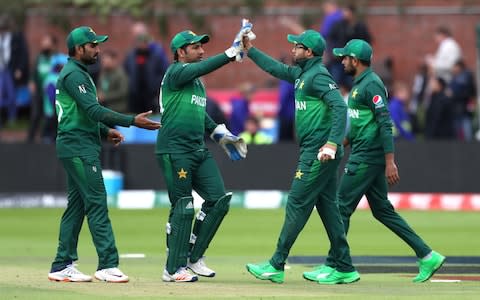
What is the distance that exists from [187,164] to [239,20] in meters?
21.6

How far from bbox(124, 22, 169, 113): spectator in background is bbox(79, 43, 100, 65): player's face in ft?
39.0

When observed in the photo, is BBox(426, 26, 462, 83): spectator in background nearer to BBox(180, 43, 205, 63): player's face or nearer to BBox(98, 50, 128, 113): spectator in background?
BBox(98, 50, 128, 113): spectator in background

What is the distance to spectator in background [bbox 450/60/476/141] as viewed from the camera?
26.6 metres

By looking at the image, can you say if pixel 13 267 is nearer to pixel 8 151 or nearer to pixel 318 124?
pixel 318 124

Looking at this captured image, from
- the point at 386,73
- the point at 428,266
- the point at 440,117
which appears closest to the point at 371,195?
the point at 428,266

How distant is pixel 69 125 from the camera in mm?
12922

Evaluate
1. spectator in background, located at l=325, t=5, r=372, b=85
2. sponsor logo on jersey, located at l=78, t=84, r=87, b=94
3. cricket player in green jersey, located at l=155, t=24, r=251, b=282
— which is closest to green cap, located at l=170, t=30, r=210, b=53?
cricket player in green jersey, located at l=155, t=24, r=251, b=282

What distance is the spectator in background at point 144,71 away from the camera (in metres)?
25.0

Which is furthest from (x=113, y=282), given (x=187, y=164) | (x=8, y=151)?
(x=8, y=151)

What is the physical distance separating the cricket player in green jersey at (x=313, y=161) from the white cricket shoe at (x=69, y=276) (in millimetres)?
1573

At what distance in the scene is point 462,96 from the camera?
26.8 m

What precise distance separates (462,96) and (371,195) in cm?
1384

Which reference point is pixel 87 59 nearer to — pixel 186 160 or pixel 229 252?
pixel 186 160

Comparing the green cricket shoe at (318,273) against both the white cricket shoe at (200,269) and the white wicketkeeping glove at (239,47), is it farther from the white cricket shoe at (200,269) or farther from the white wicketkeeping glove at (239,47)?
the white wicketkeeping glove at (239,47)
